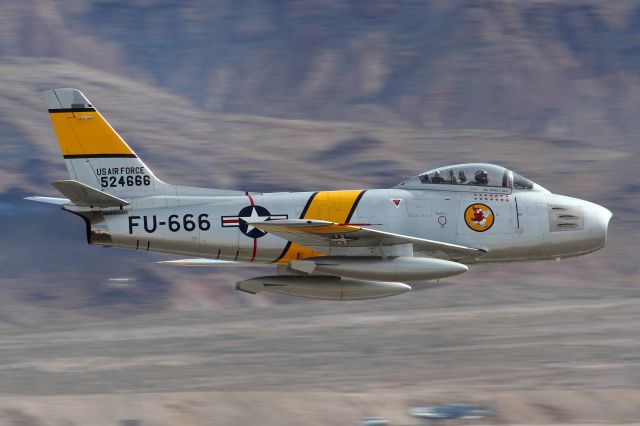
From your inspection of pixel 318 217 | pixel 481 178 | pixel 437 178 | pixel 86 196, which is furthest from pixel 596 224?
pixel 86 196

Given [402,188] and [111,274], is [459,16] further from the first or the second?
[402,188]

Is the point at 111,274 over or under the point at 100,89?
under

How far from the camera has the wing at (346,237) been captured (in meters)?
25.9

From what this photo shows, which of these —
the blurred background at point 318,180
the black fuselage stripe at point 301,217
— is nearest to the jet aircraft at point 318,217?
the black fuselage stripe at point 301,217

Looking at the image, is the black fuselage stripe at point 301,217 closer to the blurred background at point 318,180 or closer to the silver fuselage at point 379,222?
the silver fuselage at point 379,222

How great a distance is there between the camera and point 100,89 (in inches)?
4114

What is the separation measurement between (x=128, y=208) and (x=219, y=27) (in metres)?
107

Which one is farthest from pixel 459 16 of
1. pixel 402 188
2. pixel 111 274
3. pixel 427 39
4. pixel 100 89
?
pixel 402 188

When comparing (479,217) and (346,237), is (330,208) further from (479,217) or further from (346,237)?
(479,217)

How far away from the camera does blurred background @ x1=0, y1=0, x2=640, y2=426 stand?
50.3m

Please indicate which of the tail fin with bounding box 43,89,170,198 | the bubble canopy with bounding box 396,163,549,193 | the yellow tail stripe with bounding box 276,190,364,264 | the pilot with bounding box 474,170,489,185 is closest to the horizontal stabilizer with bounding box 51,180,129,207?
the tail fin with bounding box 43,89,170,198

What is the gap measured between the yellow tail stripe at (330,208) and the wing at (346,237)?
1.46ft

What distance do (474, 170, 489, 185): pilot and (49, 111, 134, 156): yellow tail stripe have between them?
8.96 metres

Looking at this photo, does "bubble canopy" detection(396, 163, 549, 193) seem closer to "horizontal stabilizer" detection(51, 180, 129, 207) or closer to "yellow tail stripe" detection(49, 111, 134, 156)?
"horizontal stabilizer" detection(51, 180, 129, 207)
